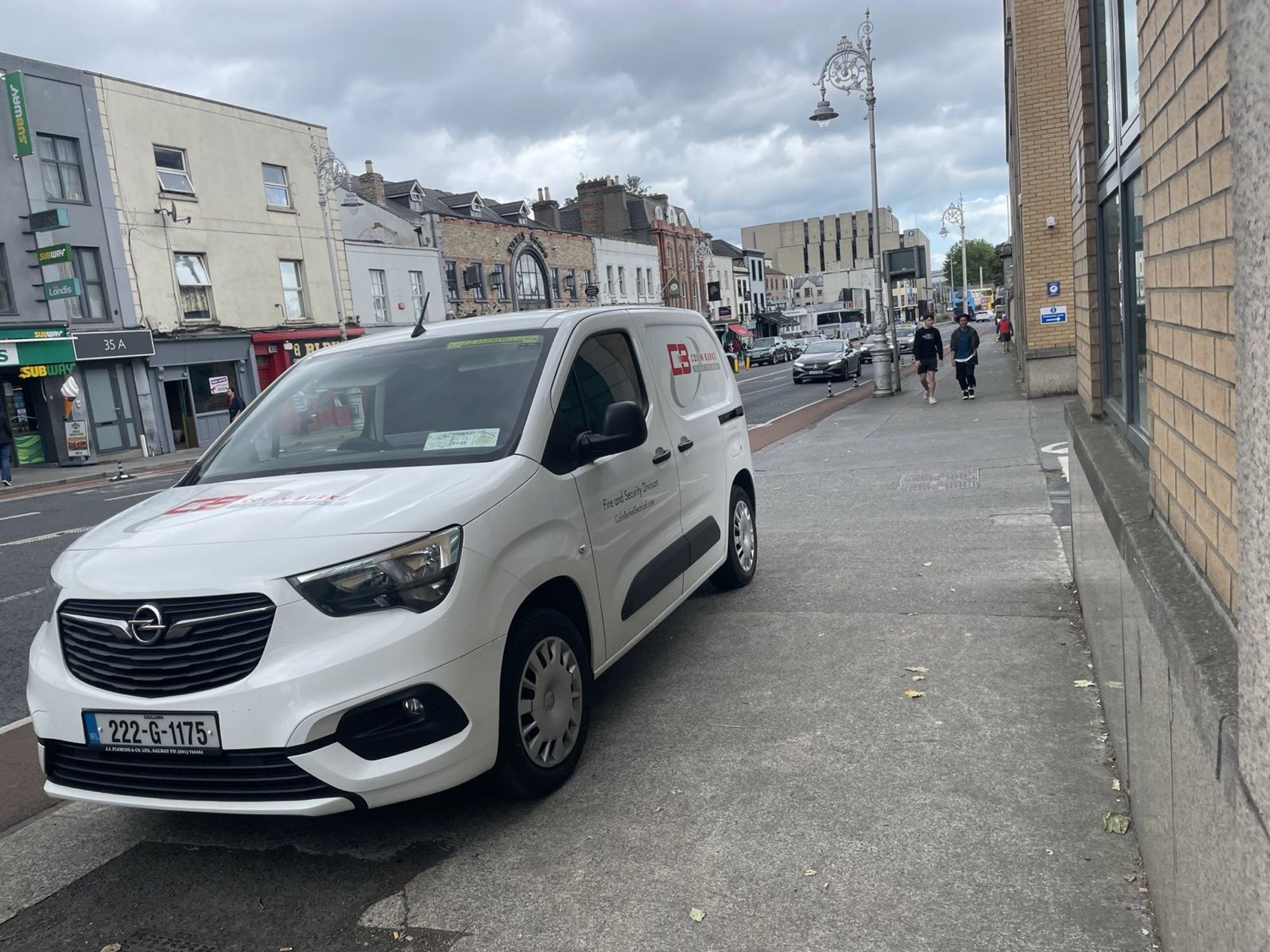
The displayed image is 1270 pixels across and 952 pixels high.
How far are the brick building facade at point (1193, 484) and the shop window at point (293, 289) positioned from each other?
3035 centimetres

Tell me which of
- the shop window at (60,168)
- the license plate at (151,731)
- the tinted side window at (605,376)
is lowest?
the license plate at (151,731)

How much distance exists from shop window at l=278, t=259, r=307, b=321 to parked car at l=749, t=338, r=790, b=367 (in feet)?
96.6

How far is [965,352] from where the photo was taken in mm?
19359

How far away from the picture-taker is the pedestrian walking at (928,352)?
65.3 ft

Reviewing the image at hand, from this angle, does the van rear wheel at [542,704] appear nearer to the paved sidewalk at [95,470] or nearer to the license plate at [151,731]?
the license plate at [151,731]

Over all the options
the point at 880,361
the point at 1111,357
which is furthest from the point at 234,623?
the point at 880,361

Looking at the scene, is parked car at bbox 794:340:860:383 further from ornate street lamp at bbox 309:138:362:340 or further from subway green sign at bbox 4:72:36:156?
subway green sign at bbox 4:72:36:156

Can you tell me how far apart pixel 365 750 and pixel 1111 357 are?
4412mm

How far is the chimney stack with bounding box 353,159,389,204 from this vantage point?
4200 centimetres

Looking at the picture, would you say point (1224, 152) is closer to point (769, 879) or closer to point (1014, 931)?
point (1014, 931)

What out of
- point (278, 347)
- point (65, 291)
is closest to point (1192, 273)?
point (65, 291)

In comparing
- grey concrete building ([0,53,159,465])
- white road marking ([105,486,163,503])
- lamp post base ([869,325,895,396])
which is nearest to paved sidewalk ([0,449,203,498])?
grey concrete building ([0,53,159,465])

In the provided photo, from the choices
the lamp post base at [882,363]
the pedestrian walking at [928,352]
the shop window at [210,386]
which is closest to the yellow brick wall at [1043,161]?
the pedestrian walking at [928,352]

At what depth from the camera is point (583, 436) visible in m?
4.25
